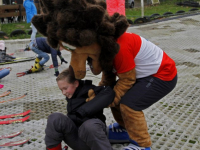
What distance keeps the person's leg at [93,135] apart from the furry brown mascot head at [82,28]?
409mm

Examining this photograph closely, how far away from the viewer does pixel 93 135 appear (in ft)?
6.93

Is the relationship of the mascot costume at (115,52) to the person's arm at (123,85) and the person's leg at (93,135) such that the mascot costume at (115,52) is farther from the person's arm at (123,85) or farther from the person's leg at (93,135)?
the person's leg at (93,135)

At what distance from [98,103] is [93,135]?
0.83ft

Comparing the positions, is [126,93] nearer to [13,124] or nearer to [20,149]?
[20,149]

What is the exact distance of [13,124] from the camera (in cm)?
330

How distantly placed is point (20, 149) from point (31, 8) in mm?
8964

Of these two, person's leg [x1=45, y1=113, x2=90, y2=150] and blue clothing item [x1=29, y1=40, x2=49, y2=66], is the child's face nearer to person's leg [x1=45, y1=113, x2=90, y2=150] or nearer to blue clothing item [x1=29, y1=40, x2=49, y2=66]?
person's leg [x1=45, y1=113, x2=90, y2=150]

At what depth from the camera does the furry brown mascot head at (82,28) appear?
199 cm

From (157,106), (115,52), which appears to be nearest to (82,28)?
(115,52)

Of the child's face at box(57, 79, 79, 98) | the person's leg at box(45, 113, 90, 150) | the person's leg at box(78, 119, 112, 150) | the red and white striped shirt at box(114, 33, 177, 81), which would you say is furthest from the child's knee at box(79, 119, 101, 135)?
the red and white striped shirt at box(114, 33, 177, 81)

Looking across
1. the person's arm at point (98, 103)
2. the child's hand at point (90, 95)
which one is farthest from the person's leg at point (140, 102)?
the child's hand at point (90, 95)

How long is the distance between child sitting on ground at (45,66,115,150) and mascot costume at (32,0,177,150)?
6.2 inches

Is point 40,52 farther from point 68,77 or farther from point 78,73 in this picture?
point 78,73

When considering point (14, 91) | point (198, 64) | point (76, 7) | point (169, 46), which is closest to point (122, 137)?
point (76, 7)
